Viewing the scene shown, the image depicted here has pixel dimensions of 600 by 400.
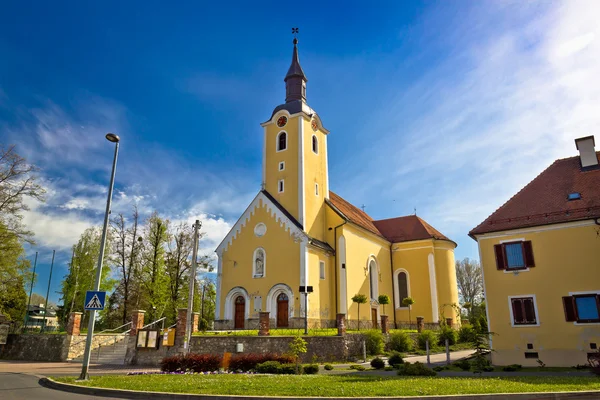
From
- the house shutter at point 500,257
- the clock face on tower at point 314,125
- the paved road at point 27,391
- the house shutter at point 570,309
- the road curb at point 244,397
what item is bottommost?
the paved road at point 27,391

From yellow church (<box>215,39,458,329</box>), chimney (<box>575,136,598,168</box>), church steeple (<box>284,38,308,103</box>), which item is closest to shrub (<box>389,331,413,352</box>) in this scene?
yellow church (<box>215,39,458,329</box>)

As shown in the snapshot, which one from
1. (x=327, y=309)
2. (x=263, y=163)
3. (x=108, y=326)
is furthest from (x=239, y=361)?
(x=108, y=326)

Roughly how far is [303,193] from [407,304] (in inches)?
538

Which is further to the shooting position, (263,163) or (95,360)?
(263,163)

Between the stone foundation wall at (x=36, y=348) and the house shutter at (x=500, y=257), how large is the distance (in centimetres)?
2336

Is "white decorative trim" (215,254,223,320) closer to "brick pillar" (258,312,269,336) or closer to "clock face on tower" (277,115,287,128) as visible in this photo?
"brick pillar" (258,312,269,336)

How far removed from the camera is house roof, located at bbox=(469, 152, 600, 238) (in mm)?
19016

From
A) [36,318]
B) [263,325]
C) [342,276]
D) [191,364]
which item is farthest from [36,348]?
[36,318]

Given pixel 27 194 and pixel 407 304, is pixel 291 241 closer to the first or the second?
pixel 407 304

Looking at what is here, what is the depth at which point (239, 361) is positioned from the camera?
17062mm

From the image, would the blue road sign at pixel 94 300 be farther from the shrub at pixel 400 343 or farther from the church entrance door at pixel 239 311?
the shrub at pixel 400 343

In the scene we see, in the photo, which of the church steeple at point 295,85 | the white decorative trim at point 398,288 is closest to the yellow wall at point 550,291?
the white decorative trim at point 398,288

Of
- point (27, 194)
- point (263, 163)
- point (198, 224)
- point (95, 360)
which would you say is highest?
point (263, 163)

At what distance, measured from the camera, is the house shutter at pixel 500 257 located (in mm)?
20062
